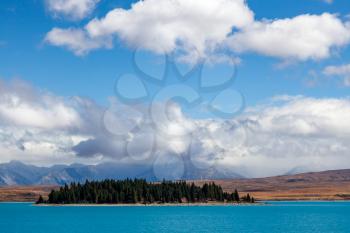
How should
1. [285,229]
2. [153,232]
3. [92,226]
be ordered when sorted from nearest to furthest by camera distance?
[153,232] → [285,229] → [92,226]

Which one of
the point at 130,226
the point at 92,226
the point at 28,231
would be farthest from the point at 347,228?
the point at 28,231

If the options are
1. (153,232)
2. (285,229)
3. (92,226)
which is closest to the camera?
(153,232)

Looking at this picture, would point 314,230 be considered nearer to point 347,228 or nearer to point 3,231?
point 347,228

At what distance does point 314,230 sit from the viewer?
131000 mm

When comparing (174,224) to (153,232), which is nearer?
(153,232)

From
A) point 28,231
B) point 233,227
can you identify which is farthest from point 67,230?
point 233,227

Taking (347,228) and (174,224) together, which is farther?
(174,224)

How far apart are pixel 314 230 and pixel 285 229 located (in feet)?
23.4

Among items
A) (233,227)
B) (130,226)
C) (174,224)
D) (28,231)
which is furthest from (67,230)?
(233,227)

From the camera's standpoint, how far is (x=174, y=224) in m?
148

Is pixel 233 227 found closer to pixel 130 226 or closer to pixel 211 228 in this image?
pixel 211 228

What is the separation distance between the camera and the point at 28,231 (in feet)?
426

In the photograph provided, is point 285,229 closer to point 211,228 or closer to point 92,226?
point 211,228

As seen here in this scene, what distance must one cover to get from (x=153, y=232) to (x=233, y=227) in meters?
25.5
